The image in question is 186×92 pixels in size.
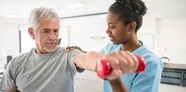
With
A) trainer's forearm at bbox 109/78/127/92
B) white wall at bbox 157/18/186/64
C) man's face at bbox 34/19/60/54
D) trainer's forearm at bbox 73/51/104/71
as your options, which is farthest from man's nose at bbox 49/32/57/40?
white wall at bbox 157/18/186/64

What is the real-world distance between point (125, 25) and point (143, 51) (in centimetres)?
20

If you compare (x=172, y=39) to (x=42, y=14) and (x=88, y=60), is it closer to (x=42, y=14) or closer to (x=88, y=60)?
(x=42, y=14)

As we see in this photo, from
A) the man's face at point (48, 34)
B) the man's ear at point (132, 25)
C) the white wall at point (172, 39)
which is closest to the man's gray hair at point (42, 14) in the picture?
the man's face at point (48, 34)

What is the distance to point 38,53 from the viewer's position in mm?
1261

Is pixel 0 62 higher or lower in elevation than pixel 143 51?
lower

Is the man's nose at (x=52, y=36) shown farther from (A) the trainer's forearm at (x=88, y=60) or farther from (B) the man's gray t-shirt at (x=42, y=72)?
(A) the trainer's forearm at (x=88, y=60)

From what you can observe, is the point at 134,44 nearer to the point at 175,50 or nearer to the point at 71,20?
the point at 175,50

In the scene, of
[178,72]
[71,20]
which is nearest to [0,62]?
[71,20]

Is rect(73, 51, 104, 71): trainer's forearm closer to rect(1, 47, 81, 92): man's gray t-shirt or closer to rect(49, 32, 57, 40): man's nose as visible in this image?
rect(1, 47, 81, 92): man's gray t-shirt

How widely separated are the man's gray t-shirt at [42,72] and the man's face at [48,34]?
0.04 metres

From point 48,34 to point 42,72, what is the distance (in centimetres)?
21

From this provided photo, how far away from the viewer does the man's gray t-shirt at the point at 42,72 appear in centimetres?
112

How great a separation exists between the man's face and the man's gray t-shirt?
0.14ft

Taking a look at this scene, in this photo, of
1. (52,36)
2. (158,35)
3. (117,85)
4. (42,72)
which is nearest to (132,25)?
(52,36)
